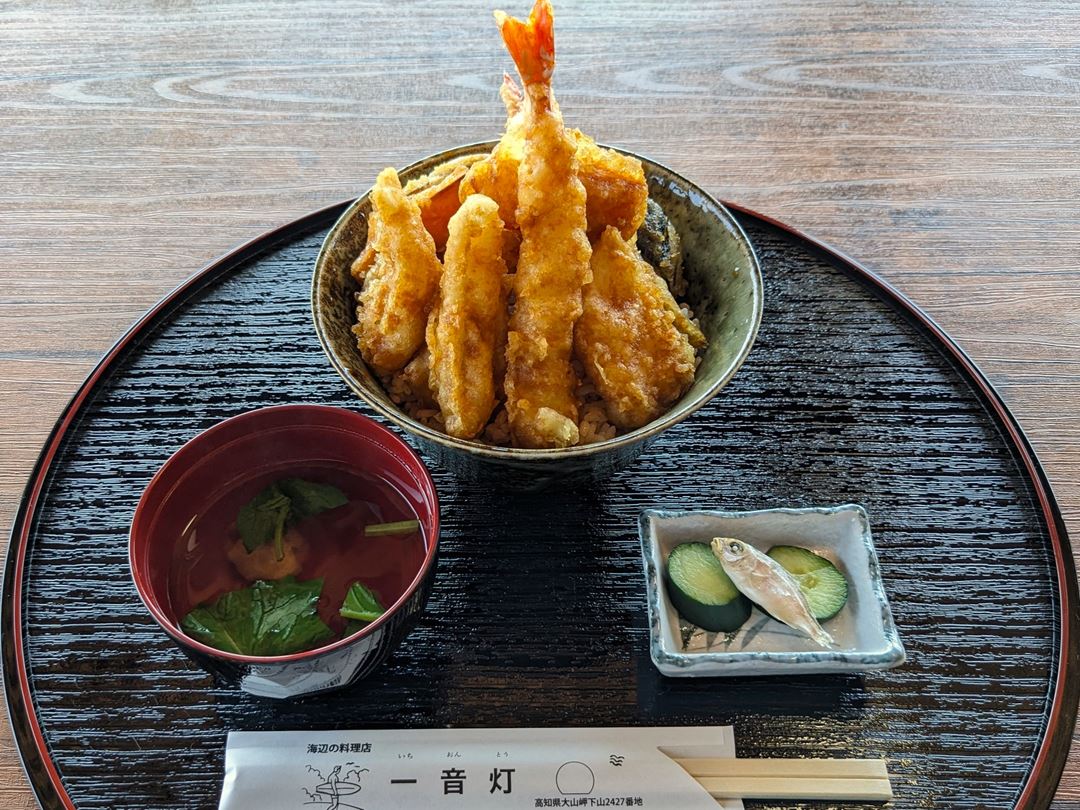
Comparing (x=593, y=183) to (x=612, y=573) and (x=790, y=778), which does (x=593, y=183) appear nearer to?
(x=612, y=573)

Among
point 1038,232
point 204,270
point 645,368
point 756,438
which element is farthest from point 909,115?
point 204,270

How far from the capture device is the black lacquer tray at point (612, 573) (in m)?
1.10

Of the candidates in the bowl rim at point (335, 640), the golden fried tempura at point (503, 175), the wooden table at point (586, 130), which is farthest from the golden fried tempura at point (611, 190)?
the wooden table at point (586, 130)

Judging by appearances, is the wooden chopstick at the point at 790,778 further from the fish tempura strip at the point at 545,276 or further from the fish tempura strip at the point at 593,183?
the fish tempura strip at the point at 593,183

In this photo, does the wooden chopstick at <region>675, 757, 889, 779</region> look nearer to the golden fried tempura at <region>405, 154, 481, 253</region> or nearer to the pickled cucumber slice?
the pickled cucumber slice

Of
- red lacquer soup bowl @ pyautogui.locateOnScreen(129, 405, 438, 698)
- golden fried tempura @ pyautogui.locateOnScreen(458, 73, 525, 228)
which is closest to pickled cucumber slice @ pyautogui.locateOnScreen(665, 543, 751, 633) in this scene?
red lacquer soup bowl @ pyautogui.locateOnScreen(129, 405, 438, 698)

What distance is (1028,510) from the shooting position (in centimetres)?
133

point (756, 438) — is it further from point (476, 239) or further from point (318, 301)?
point (318, 301)

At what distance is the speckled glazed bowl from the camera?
113 cm

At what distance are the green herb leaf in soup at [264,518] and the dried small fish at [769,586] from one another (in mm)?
682

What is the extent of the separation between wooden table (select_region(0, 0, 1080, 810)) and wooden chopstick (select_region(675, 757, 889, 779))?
29.3 inches

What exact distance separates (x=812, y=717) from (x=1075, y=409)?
937 millimetres

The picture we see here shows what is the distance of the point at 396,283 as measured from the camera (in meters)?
1.25

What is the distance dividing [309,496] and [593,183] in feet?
2.29
